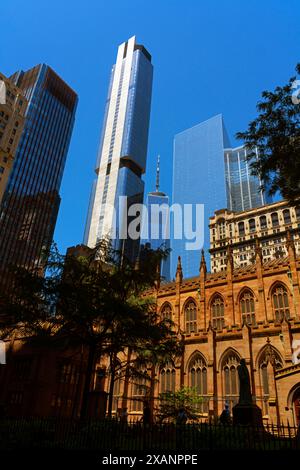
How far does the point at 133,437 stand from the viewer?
37.0 feet

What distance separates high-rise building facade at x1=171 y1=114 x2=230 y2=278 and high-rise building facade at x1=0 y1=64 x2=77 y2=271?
46.5 meters

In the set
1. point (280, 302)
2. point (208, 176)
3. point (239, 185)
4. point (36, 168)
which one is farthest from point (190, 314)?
point (239, 185)

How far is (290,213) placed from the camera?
89062 mm

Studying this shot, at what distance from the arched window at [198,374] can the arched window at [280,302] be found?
28.7 ft

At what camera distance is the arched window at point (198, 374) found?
107 feet

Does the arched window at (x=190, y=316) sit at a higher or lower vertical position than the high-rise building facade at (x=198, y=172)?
lower

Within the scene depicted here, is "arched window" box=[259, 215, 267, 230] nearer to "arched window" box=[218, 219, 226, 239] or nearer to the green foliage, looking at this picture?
"arched window" box=[218, 219, 226, 239]

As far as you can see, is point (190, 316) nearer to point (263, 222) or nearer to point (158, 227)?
point (263, 222)

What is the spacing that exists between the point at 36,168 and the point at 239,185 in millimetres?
79122

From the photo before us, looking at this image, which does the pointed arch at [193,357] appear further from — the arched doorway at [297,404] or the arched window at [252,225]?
the arched window at [252,225]

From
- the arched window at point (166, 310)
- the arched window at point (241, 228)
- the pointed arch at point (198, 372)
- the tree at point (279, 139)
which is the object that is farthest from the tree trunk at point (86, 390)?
the arched window at point (241, 228)

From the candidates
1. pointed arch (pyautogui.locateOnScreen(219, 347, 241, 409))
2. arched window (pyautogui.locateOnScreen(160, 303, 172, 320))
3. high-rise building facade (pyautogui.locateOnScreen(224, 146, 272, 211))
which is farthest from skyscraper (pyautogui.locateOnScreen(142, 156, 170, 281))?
pointed arch (pyautogui.locateOnScreen(219, 347, 241, 409))

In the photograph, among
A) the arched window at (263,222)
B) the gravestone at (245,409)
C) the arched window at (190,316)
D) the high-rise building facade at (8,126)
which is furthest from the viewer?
the arched window at (263,222)
